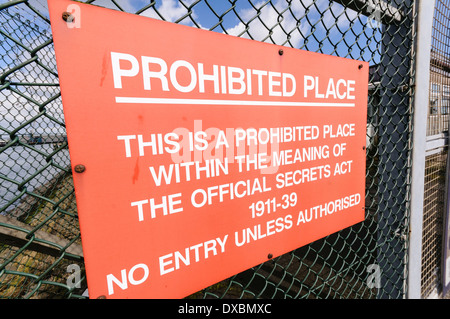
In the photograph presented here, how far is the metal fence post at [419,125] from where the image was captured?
4.64ft

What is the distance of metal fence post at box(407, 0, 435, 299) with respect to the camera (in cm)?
142

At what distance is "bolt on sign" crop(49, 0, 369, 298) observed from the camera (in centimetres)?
59

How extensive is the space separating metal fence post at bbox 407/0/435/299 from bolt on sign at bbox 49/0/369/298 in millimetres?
818

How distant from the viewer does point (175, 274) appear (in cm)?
73

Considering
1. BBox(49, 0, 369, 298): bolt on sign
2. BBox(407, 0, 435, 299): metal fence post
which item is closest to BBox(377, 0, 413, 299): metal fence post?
BBox(407, 0, 435, 299): metal fence post

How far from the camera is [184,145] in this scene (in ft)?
2.31

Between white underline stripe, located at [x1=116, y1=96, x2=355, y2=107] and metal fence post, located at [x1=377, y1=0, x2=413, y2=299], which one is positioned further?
metal fence post, located at [x1=377, y1=0, x2=413, y2=299]

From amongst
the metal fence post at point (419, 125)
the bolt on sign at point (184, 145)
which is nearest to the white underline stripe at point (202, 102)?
the bolt on sign at point (184, 145)

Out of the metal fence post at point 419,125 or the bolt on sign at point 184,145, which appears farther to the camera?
the metal fence post at point 419,125

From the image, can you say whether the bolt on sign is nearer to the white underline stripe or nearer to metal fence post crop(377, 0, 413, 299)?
the white underline stripe

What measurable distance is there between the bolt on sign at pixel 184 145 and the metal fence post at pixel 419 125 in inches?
32.2

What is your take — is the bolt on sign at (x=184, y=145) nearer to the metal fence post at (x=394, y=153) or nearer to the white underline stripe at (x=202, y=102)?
the white underline stripe at (x=202, y=102)
